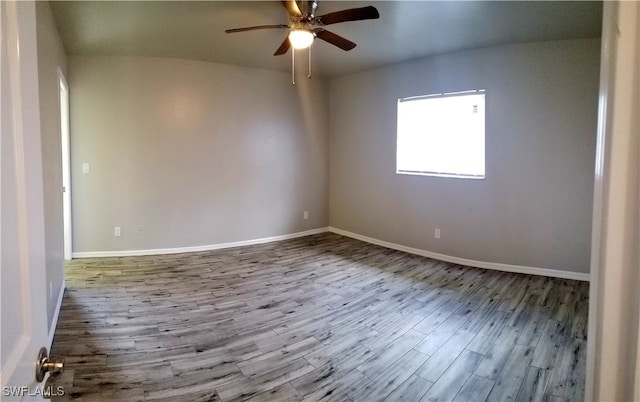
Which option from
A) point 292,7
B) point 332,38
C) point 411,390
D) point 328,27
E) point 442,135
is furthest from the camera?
point 442,135

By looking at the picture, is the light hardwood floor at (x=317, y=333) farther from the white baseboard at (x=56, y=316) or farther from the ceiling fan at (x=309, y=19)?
the ceiling fan at (x=309, y=19)

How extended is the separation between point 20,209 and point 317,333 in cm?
222

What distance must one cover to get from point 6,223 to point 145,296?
2974 mm

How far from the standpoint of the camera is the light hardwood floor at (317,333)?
6.26 feet

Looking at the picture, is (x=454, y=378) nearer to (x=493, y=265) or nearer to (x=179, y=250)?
(x=493, y=265)

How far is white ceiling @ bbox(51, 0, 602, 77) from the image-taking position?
2.83 metres

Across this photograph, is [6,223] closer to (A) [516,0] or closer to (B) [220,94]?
(A) [516,0]

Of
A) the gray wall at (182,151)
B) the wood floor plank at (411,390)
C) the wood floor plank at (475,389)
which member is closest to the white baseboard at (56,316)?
the gray wall at (182,151)

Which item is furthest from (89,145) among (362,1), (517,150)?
(517,150)

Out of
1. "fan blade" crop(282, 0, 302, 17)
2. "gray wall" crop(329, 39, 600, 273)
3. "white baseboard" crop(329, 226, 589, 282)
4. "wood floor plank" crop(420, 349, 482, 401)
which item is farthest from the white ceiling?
"wood floor plank" crop(420, 349, 482, 401)


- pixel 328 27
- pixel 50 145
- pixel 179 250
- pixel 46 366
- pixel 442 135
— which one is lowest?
pixel 179 250

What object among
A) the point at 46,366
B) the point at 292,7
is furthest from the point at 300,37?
the point at 46,366

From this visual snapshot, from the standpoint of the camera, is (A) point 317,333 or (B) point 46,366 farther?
(A) point 317,333

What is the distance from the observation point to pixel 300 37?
262 cm
